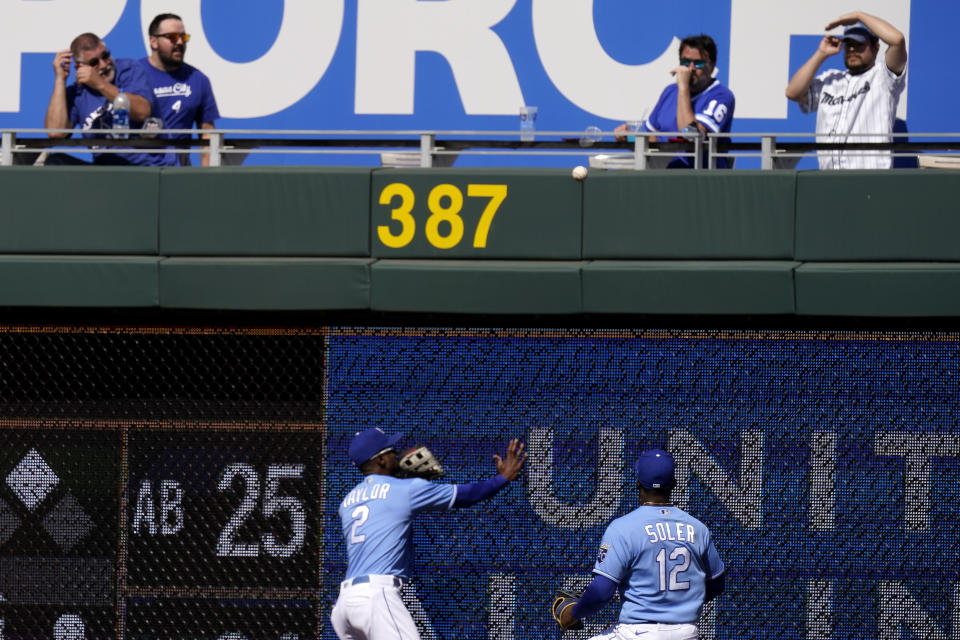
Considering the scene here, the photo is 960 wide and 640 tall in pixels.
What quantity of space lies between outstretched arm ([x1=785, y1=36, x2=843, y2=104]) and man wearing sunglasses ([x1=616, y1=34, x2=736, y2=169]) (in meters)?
0.69

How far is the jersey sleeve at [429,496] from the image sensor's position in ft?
20.8

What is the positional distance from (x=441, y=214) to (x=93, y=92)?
306cm

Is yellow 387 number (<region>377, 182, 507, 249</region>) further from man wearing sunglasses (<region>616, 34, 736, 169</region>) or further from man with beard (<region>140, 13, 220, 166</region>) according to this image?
man with beard (<region>140, 13, 220, 166</region>)

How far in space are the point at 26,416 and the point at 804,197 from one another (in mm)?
4864

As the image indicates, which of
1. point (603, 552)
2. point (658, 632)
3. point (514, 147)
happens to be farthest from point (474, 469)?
point (514, 147)

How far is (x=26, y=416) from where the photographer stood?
7.65m

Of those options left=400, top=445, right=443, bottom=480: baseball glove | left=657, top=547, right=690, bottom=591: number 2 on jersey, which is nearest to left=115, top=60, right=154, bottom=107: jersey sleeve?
left=400, top=445, right=443, bottom=480: baseball glove

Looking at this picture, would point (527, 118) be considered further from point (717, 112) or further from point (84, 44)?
point (84, 44)

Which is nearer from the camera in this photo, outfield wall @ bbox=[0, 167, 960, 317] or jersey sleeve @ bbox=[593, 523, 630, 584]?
jersey sleeve @ bbox=[593, 523, 630, 584]

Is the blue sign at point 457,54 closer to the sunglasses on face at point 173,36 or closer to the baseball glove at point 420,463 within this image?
the sunglasses on face at point 173,36

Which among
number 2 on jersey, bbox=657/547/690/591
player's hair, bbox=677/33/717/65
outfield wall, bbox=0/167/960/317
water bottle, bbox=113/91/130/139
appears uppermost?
player's hair, bbox=677/33/717/65

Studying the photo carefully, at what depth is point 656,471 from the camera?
5832 mm

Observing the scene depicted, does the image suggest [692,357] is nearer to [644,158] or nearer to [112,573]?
[644,158]

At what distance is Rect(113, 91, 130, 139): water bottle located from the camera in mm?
8742
